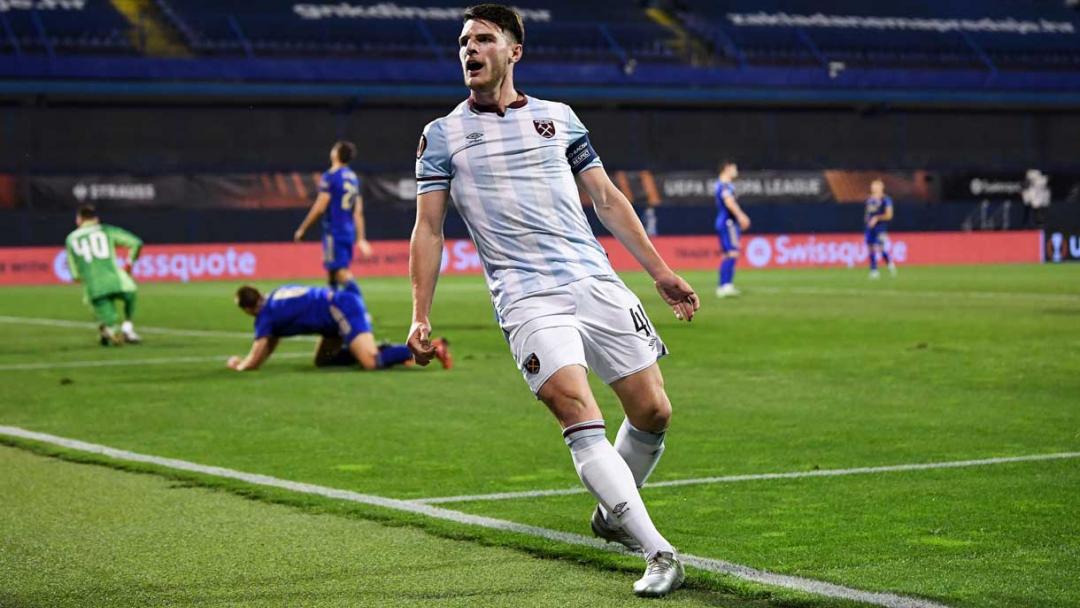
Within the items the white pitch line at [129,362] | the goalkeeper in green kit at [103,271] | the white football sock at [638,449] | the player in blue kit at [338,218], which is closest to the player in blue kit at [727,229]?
the player in blue kit at [338,218]

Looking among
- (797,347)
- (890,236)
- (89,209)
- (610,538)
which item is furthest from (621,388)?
(890,236)

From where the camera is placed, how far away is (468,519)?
7.23 meters

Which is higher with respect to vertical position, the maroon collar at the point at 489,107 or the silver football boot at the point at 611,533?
the maroon collar at the point at 489,107

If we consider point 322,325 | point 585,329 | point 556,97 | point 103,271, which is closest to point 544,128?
point 585,329

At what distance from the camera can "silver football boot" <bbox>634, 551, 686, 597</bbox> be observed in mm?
5449

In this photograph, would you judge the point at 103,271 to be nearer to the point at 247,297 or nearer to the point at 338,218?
the point at 338,218

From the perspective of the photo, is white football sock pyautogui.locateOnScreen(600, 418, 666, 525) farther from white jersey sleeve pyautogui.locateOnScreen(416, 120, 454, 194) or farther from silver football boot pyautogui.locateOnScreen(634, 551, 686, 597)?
white jersey sleeve pyautogui.locateOnScreen(416, 120, 454, 194)

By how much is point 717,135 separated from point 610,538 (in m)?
43.6

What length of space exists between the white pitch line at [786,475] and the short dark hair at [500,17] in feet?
8.85

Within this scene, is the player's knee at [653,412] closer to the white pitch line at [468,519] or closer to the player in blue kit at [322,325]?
the white pitch line at [468,519]

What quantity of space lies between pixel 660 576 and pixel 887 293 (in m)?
23.5

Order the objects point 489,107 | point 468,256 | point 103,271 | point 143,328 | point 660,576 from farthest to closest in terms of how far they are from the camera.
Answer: point 468,256 < point 143,328 < point 103,271 < point 489,107 < point 660,576

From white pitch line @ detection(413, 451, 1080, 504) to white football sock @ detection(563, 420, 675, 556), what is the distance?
2163 millimetres

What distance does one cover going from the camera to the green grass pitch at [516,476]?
19.3 ft
